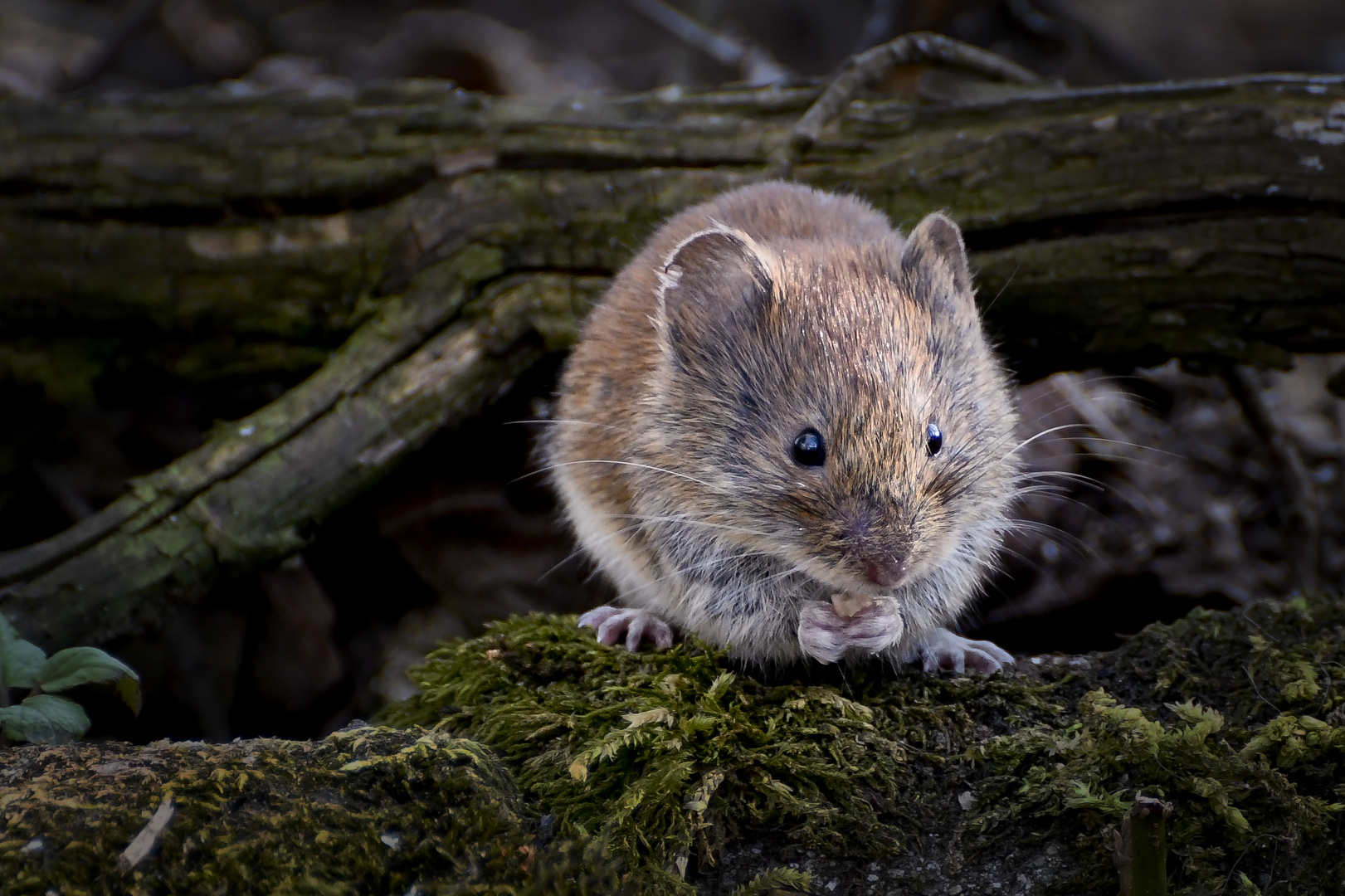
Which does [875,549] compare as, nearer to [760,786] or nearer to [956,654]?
[760,786]

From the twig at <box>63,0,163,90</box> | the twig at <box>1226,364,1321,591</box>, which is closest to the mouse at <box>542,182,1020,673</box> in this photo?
the twig at <box>1226,364,1321,591</box>

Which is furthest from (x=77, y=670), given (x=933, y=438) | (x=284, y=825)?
(x=933, y=438)

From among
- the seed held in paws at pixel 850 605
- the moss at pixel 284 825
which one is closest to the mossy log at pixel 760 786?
the moss at pixel 284 825

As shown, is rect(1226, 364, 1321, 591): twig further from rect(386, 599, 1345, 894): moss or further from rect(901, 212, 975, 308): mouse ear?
rect(901, 212, 975, 308): mouse ear

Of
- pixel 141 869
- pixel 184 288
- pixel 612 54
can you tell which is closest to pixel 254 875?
pixel 141 869

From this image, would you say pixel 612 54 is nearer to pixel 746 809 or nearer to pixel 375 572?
pixel 375 572
